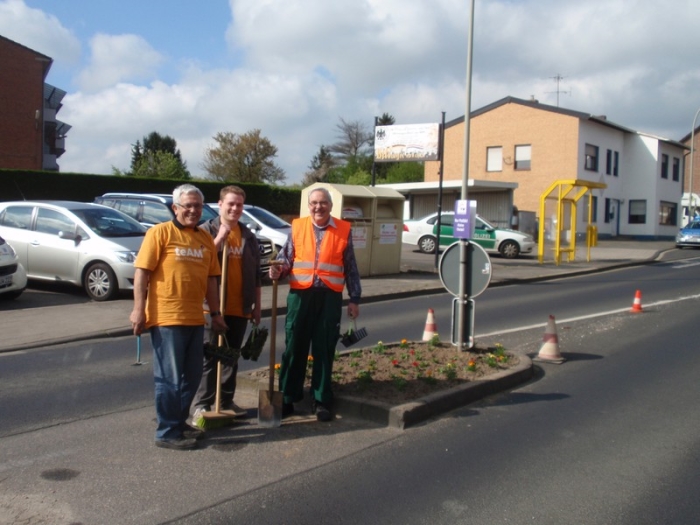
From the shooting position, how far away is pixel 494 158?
4350 centimetres

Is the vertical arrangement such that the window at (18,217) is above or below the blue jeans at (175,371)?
above

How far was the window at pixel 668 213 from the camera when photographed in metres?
47.4

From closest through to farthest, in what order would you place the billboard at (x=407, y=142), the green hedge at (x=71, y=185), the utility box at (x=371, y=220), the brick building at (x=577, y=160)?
the utility box at (x=371, y=220)
the billboard at (x=407, y=142)
the green hedge at (x=71, y=185)
the brick building at (x=577, y=160)

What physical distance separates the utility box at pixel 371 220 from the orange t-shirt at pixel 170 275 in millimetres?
11729

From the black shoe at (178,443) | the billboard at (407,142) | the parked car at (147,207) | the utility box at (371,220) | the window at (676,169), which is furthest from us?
the window at (676,169)

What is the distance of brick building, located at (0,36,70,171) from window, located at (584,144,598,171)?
3163 cm

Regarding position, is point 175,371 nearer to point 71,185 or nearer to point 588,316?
point 588,316

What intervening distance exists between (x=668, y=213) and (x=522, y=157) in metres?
13.3

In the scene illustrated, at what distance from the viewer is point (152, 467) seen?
4.96 meters

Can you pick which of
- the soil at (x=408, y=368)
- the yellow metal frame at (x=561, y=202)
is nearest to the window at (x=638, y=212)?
the yellow metal frame at (x=561, y=202)

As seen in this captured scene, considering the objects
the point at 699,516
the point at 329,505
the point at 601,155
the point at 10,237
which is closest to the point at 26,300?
the point at 10,237

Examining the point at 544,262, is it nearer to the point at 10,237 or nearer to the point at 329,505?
the point at 10,237

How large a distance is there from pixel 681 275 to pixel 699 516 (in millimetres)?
18859

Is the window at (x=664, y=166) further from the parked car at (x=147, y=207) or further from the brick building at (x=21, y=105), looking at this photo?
the brick building at (x=21, y=105)
